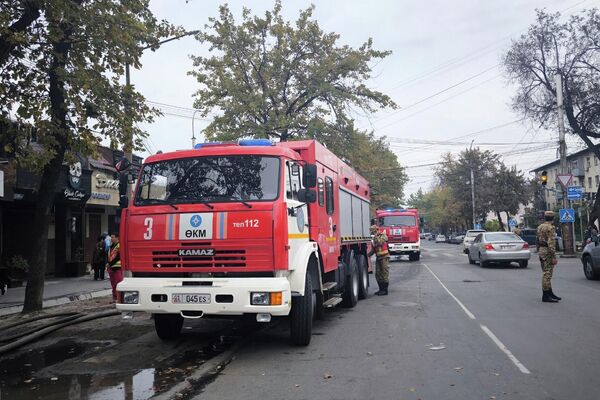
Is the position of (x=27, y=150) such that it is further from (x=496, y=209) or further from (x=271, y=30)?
(x=496, y=209)

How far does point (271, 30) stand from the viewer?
80.2ft

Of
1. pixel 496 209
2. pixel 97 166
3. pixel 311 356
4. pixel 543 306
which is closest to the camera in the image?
pixel 311 356

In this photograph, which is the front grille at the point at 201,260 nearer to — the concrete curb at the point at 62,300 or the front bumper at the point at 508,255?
the concrete curb at the point at 62,300

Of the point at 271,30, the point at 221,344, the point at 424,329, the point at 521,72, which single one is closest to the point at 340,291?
the point at 424,329

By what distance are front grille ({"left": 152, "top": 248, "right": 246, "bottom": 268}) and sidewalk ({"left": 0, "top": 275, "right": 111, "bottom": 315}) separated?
6887 mm

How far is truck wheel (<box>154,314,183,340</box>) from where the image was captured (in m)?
7.86

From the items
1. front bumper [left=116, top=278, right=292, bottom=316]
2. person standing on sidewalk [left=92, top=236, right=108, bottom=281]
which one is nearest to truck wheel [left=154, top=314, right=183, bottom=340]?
front bumper [left=116, top=278, right=292, bottom=316]

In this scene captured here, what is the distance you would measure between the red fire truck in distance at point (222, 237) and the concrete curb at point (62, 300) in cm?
598

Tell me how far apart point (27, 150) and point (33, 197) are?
29.1 ft

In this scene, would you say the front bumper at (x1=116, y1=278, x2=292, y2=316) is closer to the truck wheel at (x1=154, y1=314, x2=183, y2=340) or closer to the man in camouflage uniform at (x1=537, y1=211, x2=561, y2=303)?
the truck wheel at (x1=154, y1=314, x2=183, y2=340)

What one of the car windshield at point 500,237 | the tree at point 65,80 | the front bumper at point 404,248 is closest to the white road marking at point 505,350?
the tree at point 65,80

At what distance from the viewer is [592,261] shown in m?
15.0

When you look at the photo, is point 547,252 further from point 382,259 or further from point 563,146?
point 563,146

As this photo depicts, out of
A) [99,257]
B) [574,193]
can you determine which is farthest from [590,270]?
[99,257]
